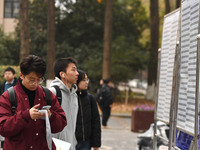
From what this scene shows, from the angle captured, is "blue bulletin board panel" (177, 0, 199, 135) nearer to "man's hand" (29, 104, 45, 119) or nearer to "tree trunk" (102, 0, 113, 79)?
"man's hand" (29, 104, 45, 119)

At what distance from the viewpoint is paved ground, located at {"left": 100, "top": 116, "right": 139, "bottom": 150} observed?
34.0 feet

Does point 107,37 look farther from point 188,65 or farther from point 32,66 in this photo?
point 32,66

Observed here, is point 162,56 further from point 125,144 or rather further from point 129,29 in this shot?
point 129,29

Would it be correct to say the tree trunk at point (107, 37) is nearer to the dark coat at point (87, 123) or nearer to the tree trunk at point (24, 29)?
the tree trunk at point (24, 29)

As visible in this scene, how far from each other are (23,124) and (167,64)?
→ 10.8 feet

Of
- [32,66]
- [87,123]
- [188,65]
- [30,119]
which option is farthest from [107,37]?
[30,119]

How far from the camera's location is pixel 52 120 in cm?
332

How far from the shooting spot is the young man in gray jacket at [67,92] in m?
4.36

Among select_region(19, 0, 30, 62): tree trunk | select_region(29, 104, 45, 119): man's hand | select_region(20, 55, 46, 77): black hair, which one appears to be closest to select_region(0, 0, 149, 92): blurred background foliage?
select_region(19, 0, 30, 62): tree trunk

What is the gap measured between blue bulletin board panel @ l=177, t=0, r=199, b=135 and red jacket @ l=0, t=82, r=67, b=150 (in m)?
1.78

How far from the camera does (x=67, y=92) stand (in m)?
4.48

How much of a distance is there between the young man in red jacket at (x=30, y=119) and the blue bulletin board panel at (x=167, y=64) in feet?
9.12

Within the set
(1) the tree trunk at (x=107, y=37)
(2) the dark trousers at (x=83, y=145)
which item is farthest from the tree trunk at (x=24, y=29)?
(2) the dark trousers at (x=83, y=145)

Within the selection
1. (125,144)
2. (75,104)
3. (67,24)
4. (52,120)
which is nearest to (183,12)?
(75,104)
